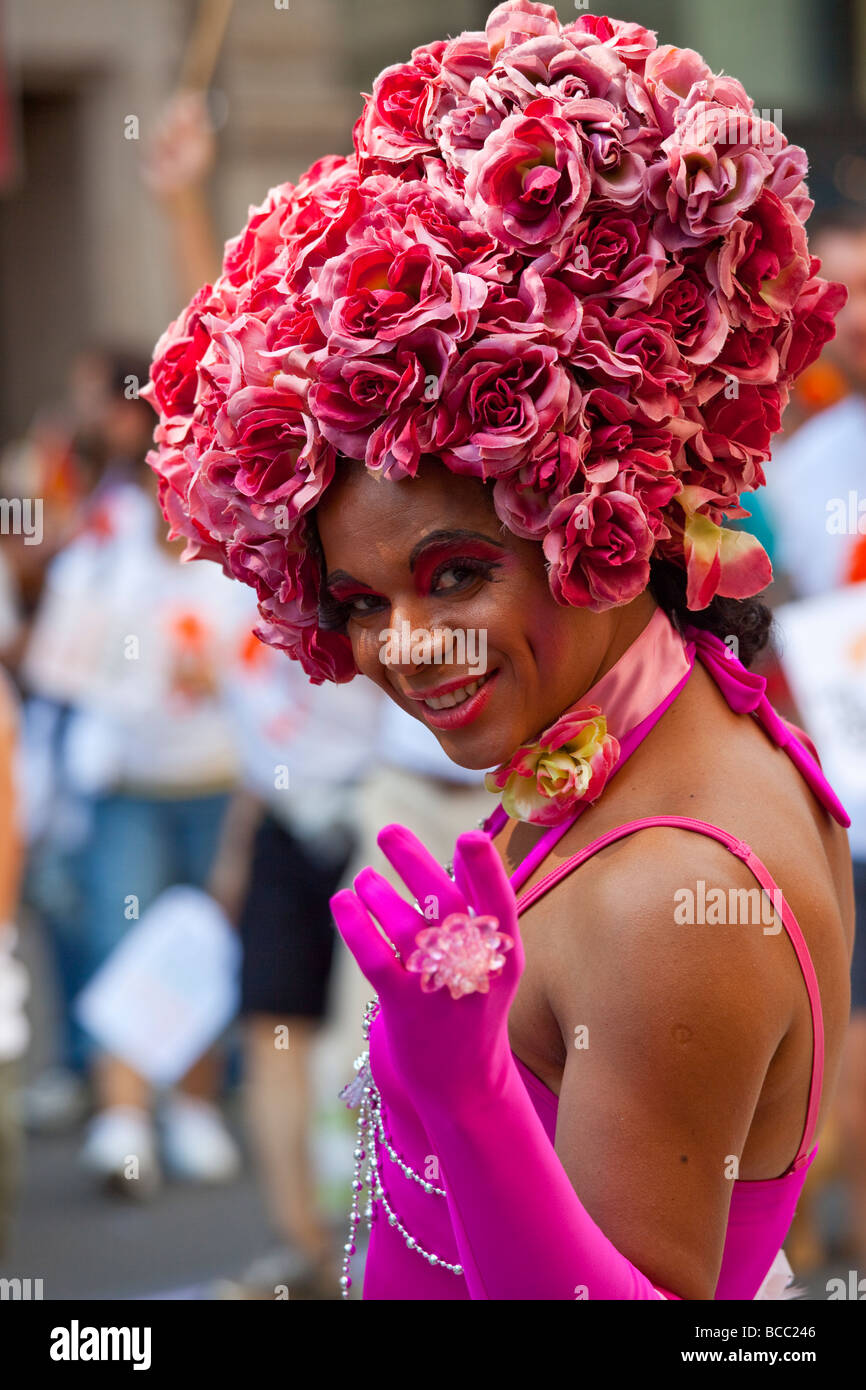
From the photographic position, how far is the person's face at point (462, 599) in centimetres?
167

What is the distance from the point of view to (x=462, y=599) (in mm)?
1690

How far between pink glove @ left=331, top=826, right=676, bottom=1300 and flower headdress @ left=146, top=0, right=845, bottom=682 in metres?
0.31

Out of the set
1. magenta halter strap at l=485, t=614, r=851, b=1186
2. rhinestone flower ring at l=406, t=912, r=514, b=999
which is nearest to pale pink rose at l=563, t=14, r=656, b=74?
magenta halter strap at l=485, t=614, r=851, b=1186

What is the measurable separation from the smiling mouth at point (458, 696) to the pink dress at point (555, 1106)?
0.41 feet

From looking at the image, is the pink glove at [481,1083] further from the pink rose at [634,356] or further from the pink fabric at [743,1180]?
the pink rose at [634,356]

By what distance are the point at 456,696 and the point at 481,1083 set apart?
397 mm

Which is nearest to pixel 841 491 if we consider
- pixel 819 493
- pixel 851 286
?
pixel 819 493

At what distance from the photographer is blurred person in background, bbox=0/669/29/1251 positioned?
364 centimetres

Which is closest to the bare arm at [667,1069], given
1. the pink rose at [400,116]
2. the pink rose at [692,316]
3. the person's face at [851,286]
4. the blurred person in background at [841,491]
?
the pink rose at [692,316]

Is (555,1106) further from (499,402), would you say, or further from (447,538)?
(499,402)

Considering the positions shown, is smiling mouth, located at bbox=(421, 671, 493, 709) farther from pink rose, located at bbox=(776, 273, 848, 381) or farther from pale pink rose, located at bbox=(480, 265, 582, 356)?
pink rose, located at bbox=(776, 273, 848, 381)
